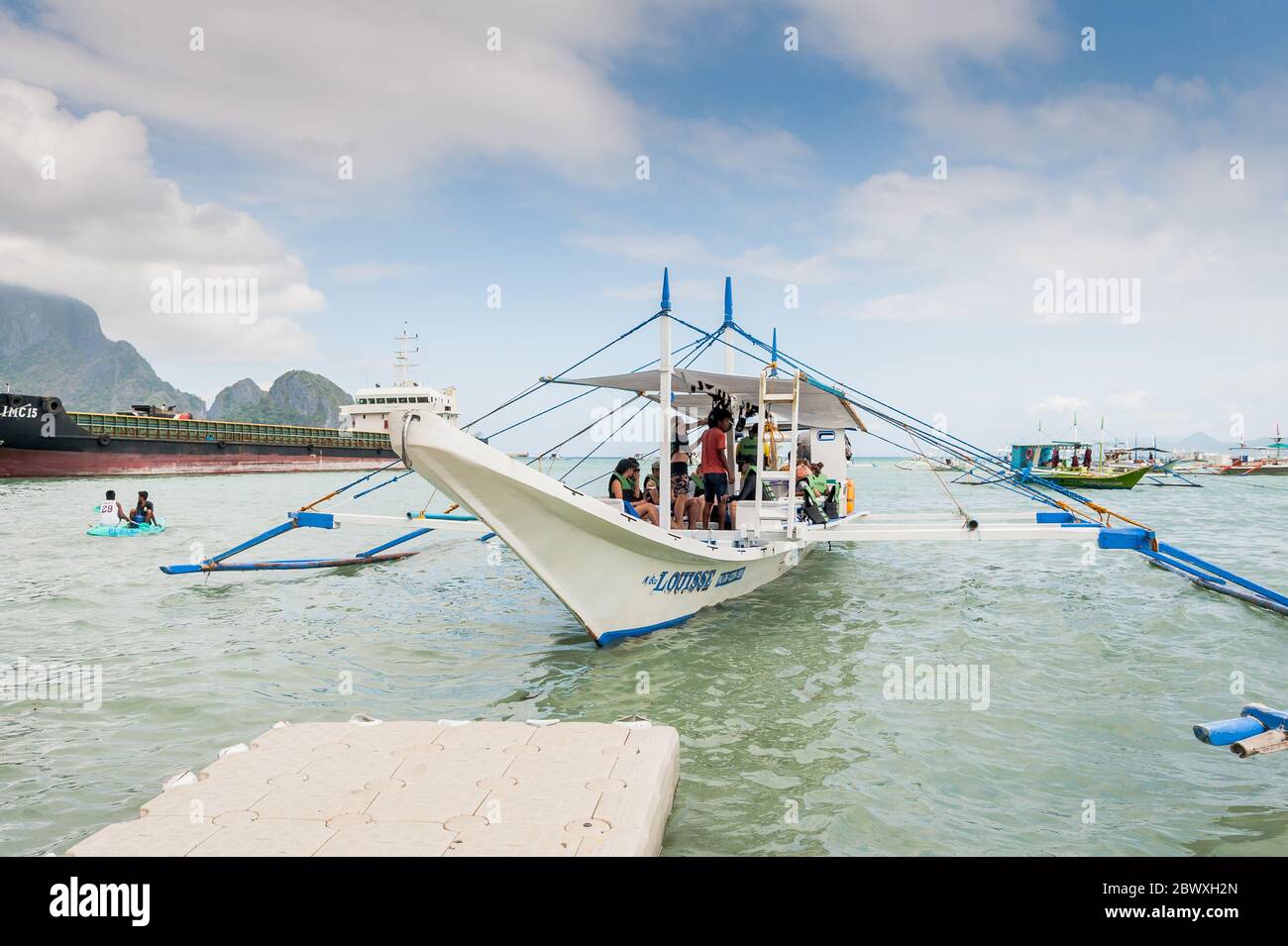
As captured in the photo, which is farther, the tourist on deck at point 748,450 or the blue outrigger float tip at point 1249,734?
the tourist on deck at point 748,450

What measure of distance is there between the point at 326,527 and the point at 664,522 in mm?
6094

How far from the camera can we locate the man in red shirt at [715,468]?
411 inches

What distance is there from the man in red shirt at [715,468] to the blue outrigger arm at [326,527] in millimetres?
3385

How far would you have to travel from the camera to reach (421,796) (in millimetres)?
3902

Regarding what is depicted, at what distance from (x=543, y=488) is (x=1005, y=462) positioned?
6.48 metres

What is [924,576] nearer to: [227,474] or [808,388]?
[808,388]

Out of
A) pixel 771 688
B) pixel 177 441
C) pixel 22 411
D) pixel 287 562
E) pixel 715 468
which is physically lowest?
pixel 771 688

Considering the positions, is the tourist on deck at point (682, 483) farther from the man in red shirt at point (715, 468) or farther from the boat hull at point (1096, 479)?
the boat hull at point (1096, 479)

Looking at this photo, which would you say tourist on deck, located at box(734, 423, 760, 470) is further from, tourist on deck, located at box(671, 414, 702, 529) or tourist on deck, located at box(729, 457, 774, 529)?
tourist on deck, located at box(671, 414, 702, 529)

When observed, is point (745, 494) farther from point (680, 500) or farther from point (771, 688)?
point (771, 688)

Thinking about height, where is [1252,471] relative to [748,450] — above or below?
below

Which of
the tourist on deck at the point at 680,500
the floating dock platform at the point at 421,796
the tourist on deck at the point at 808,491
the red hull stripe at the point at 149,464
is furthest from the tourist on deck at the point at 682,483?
the red hull stripe at the point at 149,464

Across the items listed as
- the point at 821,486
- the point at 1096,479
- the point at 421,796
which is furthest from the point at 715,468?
the point at 1096,479

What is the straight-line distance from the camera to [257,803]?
3816 mm
